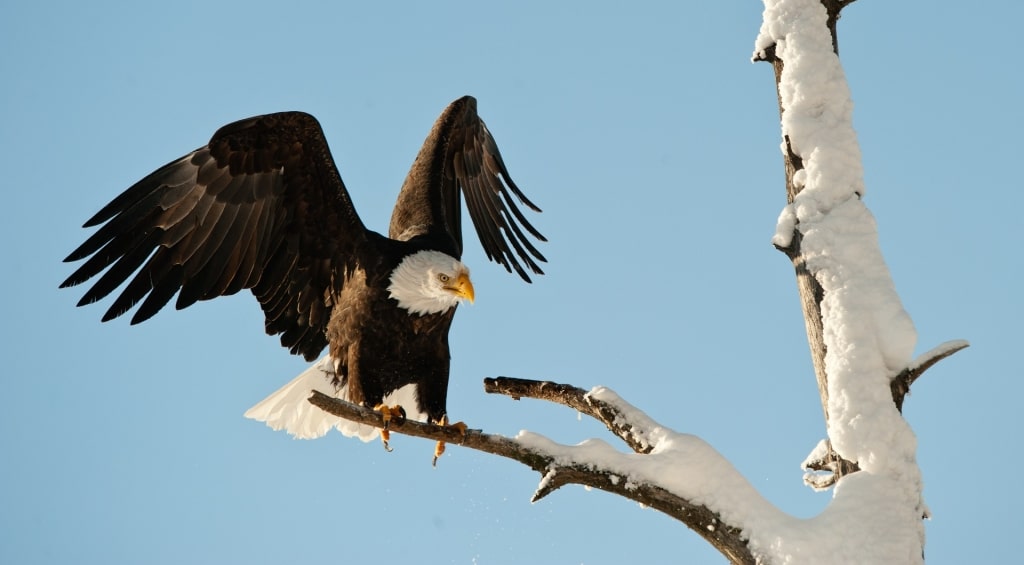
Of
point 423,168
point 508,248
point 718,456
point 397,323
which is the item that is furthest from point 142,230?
point 718,456

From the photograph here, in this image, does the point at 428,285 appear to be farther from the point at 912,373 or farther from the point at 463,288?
the point at 912,373

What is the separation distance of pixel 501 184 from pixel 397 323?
2053mm

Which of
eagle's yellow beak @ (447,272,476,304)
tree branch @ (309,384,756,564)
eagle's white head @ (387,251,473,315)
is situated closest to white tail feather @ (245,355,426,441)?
eagle's white head @ (387,251,473,315)

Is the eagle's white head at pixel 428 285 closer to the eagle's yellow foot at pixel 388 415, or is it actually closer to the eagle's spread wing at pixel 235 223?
the eagle's spread wing at pixel 235 223

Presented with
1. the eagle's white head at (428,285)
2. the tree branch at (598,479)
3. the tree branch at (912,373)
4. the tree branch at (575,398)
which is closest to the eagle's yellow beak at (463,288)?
the eagle's white head at (428,285)

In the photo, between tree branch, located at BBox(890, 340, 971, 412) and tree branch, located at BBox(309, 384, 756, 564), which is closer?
tree branch, located at BBox(309, 384, 756, 564)

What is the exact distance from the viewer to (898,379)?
4359mm

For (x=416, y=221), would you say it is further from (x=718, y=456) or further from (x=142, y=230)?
(x=718, y=456)

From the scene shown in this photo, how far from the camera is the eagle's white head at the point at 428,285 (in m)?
5.41

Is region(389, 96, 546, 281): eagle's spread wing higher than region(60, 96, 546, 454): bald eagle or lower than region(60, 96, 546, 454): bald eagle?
higher

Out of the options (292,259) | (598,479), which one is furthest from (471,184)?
(598,479)

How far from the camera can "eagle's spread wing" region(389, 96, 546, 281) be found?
6590 mm

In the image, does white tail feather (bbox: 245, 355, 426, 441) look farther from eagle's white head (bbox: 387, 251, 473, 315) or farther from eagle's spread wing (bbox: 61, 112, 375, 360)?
eagle's white head (bbox: 387, 251, 473, 315)

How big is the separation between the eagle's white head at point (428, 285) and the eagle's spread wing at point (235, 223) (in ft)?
1.13
